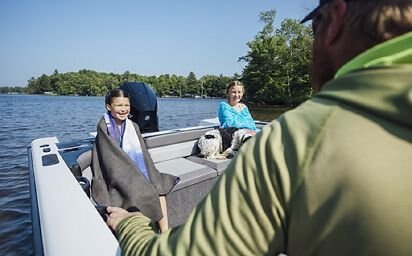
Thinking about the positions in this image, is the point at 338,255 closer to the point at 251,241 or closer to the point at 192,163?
the point at 251,241

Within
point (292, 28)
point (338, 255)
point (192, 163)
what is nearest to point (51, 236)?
point (338, 255)

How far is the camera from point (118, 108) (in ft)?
8.66

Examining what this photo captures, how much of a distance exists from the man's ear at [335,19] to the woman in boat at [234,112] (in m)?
3.20

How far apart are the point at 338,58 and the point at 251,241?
38 centimetres

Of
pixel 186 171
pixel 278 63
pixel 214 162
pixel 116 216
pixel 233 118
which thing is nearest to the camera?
pixel 116 216

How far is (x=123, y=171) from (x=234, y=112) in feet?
6.52

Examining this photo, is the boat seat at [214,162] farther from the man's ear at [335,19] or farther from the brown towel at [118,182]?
the man's ear at [335,19]

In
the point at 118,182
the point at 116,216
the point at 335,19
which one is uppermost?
the point at 335,19

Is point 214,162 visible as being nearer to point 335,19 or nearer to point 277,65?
point 335,19

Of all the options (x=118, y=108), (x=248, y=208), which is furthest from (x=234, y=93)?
(x=248, y=208)

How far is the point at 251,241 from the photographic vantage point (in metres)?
0.47

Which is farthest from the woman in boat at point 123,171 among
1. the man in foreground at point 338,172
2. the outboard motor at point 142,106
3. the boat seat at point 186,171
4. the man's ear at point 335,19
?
the man's ear at point 335,19

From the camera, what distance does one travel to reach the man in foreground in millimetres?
401

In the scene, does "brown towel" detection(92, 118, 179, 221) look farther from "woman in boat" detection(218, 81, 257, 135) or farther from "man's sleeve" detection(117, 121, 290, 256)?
"man's sleeve" detection(117, 121, 290, 256)
